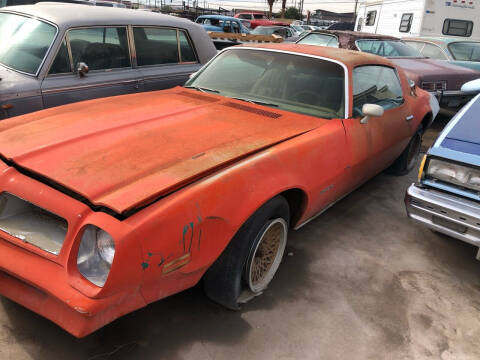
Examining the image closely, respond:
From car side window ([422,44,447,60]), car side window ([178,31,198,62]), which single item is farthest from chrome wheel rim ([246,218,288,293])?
car side window ([422,44,447,60])

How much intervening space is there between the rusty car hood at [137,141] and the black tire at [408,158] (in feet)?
7.19

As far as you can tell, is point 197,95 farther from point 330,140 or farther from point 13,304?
point 13,304

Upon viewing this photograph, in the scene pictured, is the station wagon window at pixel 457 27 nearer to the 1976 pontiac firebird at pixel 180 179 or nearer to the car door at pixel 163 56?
the car door at pixel 163 56

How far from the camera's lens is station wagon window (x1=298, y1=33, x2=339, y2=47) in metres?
7.51

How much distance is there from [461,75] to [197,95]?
544 cm

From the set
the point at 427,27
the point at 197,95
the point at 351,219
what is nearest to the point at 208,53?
the point at 197,95

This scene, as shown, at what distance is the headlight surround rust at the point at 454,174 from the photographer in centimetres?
257

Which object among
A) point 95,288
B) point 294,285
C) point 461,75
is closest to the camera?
point 95,288

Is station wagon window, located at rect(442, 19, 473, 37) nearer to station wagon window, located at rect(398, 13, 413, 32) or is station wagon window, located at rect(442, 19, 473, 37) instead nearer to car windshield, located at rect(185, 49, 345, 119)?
station wagon window, located at rect(398, 13, 413, 32)

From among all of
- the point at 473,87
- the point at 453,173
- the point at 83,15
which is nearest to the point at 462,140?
the point at 453,173

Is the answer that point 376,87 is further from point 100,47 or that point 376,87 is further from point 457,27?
point 457,27

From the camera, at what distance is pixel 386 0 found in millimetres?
12406

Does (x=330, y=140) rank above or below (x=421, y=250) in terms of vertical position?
above

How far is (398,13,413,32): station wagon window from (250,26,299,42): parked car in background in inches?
171
